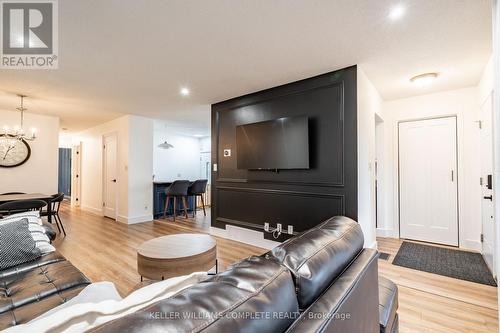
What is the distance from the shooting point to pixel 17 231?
1757 mm

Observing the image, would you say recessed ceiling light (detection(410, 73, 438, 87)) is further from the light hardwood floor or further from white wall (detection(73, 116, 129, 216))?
white wall (detection(73, 116, 129, 216))

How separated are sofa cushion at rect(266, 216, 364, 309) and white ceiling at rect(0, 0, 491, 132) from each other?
1.64m

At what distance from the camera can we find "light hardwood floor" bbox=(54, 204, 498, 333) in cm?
187

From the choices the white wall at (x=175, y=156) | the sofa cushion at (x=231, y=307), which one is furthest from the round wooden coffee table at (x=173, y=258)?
the white wall at (x=175, y=156)

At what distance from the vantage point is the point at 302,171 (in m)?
3.18

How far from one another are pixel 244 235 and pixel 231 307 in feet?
11.1

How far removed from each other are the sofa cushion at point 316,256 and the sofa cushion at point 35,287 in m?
1.24

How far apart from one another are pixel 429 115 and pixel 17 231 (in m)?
5.13

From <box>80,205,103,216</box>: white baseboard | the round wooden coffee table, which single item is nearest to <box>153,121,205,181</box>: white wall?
<box>80,205,103,216</box>: white baseboard

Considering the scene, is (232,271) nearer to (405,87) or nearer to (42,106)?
(405,87)

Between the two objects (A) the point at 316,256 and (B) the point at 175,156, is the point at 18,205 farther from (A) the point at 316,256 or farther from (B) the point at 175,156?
(B) the point at 175,156

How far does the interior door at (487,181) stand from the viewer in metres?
2.62

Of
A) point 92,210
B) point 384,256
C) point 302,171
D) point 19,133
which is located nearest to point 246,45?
point 302,171

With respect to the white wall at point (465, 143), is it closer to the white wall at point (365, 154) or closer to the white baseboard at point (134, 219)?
the white wall at point (365, 154)
